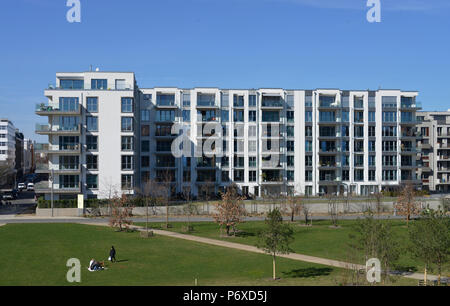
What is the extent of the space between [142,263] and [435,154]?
84694 millimetres

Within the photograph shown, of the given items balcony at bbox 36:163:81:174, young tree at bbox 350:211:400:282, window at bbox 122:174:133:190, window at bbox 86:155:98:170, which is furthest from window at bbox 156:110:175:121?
young tree at bbox 350:211:400:282

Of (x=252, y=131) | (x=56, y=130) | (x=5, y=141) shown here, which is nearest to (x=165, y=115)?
(x=252, y=131)

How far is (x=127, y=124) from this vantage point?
6288 cm

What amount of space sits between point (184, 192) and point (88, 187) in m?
16.3

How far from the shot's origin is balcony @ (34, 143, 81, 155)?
6046cm

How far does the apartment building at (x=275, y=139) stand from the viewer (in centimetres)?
7400

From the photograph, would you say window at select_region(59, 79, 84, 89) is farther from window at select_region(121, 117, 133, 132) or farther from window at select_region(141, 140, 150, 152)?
window at select_region(141, 140, 150, 152)

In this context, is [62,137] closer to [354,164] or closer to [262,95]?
[262,95]

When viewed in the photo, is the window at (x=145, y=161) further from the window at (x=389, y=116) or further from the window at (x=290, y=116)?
the window at (x=389, y=116)

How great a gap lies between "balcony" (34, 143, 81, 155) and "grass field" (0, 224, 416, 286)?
2144 cm

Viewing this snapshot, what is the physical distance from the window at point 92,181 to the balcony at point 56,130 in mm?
6712

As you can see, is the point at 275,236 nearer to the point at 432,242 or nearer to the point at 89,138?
the point at 432,242
